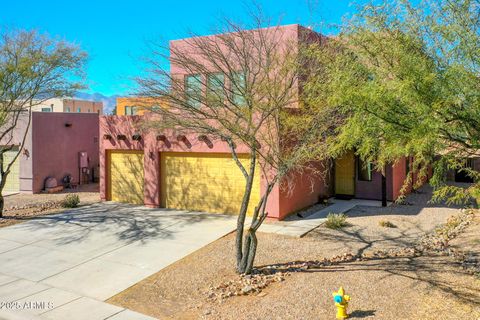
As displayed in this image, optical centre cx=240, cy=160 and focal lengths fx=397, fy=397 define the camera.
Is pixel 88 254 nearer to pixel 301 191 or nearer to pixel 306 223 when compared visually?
pixel 306 223

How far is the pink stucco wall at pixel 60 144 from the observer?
21109mm

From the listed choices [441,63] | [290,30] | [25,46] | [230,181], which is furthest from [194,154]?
[441,63]

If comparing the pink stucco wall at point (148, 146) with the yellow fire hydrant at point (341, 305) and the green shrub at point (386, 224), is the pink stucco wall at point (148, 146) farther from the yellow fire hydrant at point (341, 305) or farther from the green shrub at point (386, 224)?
the yellow fire hydrant at point (341, 305)

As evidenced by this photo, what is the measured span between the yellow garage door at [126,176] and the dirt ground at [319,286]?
707 centimetres

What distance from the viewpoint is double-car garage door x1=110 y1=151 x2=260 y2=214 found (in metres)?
14.7

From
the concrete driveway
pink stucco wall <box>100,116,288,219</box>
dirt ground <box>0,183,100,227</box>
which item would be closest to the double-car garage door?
pink stucco wall <box>100,116,288,219</box>

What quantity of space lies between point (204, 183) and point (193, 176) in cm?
61

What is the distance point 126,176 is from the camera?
17375mm

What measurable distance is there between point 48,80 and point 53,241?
7.10 m

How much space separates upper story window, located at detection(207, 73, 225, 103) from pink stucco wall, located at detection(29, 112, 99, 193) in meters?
14.6

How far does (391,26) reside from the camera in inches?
251

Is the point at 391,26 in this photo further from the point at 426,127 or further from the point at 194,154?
the point at 194,154

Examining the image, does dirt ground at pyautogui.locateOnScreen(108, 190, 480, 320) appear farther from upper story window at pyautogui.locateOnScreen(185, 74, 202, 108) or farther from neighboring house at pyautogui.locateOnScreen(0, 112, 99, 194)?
neighboring house at pyautogui.locateOnScreen(0, 112, 99, 194)

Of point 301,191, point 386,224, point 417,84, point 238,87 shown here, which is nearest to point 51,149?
point 301,191
